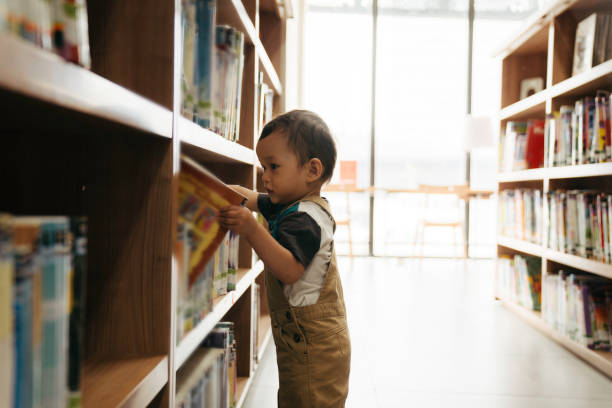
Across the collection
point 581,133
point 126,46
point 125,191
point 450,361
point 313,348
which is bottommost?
point 450,361

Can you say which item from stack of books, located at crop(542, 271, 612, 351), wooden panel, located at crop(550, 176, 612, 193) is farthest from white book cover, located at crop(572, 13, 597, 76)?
stack of books, located at crop(542, 271, 612, 351)

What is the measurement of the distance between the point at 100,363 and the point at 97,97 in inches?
16.7

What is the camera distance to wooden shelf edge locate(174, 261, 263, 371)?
48 cm

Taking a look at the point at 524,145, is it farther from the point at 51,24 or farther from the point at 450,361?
the point at 51,24

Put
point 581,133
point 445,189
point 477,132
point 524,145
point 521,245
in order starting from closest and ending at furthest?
point 581,133
point 521,245
point 524,145
point 445,189
point 477,132

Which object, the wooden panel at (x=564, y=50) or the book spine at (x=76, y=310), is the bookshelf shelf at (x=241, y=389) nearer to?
the book spine at (x=76, y=310)

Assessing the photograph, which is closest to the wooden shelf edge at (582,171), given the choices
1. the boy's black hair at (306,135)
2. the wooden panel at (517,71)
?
the wooden panel at (517,71)

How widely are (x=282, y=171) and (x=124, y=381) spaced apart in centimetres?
55

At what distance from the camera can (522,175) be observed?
2.54 meters

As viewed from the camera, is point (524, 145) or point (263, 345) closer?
point (263, 345)

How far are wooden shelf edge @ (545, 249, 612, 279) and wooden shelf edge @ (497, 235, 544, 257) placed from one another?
0.09 meters

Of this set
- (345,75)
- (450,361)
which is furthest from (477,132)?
(450,361)

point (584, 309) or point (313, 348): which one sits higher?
point (313, 348)

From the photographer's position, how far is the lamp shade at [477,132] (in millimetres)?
4793
